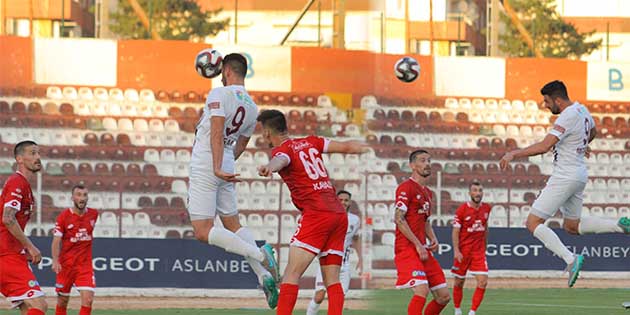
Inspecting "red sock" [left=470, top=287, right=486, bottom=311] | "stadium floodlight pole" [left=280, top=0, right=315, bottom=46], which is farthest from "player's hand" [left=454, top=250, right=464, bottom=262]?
"stadium floodlight pole" [left=280, top=0, right=315, bottom=46]

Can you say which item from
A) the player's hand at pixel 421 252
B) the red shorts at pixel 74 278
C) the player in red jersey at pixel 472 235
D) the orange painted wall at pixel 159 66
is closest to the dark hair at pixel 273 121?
the player's hand at pixel 421 252

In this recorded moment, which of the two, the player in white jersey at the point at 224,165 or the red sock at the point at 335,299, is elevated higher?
the player in white jersey at the point at 224,165

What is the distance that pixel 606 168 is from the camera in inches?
1098

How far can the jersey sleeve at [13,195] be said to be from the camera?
9.77 m

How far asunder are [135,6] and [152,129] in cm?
284

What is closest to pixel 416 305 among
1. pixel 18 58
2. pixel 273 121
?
pixel 273 121

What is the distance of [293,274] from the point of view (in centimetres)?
897

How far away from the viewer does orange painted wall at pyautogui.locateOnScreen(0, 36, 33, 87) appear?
21391 millimetres

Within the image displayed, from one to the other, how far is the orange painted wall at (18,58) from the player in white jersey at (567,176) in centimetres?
1258

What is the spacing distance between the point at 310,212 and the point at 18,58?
13733 mm

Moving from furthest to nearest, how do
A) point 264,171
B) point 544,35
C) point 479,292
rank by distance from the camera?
point 544,35 < point 479,292 < point 264,171

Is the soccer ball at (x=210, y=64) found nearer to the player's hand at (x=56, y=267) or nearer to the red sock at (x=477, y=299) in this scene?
the player's hand at (x=56, y=267)

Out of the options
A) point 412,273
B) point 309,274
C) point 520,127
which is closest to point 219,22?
point 309,274

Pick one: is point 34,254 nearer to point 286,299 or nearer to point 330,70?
point 286,299
